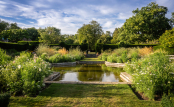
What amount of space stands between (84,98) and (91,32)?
2788cm

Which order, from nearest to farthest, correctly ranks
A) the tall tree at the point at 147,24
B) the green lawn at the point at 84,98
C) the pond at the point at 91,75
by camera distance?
the green lawn at the point at 84,98, the pond at the point at 91,75, the tall tree at the point at 147,24

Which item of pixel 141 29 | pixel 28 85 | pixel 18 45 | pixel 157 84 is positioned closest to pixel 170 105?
pixel 157 84

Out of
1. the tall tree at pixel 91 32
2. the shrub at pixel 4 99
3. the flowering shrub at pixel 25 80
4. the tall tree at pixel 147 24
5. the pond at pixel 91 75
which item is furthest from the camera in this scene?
the tall tree at pixel 91 32

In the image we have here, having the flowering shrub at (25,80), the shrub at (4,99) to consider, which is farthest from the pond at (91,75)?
the shrub at (4,99)

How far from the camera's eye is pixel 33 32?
4616 centimetres

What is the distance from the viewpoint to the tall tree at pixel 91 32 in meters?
29.9

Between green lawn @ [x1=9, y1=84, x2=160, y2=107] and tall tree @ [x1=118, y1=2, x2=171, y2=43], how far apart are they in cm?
1967

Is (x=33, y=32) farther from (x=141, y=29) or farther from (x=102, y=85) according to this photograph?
(x=102, y=85)

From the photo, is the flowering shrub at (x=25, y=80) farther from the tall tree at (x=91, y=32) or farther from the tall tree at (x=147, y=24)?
the tall tree at (x=91, y=32)

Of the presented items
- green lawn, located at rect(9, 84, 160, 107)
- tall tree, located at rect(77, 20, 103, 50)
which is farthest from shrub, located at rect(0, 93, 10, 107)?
tall tree, located at rect(77, 20, 103, 50)

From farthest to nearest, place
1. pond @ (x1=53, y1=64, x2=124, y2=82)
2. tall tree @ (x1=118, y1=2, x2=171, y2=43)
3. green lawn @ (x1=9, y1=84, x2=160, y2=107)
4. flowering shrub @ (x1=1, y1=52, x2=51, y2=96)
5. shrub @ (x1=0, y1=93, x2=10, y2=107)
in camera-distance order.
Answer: tall tree @ (x1=118, y1=2, x2=171, y2=43), pond @ (x1=53, y1=64, x2=124, y2=82), flowering shrub @ (x1=1, y1=52, x2=51, y2=96), green lawn @ (x1=9, y1=84, x2=160, y2=107), shrub @ (x1=0, y1=93, x2=10, y2=107)

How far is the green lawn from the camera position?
2666 mm

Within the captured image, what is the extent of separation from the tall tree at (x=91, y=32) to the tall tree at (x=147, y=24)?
8840 mm

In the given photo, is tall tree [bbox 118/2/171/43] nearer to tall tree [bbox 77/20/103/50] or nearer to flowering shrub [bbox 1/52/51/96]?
tall tree [bbox 77/20/103/50]
